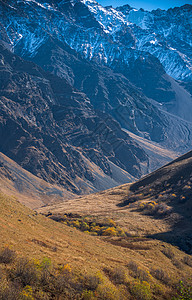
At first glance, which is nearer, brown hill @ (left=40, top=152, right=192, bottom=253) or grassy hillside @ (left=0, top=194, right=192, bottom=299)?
grassy hillside @ (left=0, top=194, right=192, bottom=299)

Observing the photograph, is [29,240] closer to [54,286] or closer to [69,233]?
[54,286]

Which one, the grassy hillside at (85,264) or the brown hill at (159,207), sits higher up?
the grassy hillside at (85,264)

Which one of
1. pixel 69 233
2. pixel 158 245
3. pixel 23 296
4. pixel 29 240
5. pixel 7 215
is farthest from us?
pixel 158 245

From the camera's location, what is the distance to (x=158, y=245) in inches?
1545

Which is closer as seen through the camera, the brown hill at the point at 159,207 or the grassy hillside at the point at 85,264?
the grassy hillside at the point at 85,264

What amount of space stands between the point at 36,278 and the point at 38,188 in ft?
562

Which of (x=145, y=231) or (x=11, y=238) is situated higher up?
(x=11, y=238)

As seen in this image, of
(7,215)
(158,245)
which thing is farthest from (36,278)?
(158,245)

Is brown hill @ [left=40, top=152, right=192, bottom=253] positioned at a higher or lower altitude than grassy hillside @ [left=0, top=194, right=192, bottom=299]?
lower

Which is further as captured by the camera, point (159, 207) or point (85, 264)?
point (159, 207)

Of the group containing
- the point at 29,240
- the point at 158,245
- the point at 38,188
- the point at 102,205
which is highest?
the point at 29,240

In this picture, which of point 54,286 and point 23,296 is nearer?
point 23,296

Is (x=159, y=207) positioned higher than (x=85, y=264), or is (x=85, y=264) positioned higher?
(x=85, y=264)

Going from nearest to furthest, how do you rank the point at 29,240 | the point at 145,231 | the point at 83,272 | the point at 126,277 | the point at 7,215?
the point at 83,272
the point at 126,277
the point at 29,240
the point at 7,215
the point at 145,231
